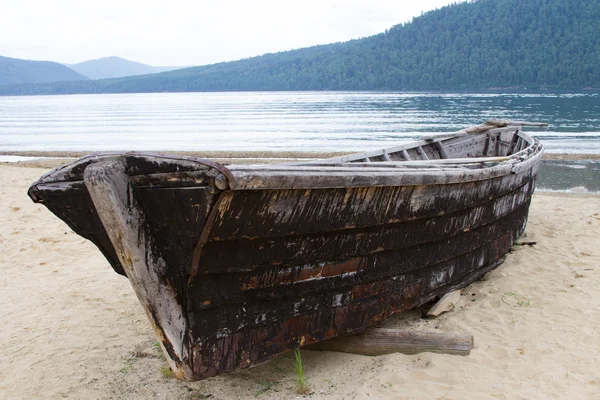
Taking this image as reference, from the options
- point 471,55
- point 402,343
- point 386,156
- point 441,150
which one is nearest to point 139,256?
point 402,343

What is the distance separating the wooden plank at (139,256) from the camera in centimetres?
291

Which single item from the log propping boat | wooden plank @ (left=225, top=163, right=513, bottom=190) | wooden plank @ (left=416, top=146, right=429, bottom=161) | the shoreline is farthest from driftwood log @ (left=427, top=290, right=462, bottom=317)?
the shoreline

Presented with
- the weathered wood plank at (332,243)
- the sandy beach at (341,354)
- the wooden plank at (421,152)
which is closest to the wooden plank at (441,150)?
the wooden plank at (421,152)

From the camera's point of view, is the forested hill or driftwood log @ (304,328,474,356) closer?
driftwood log @ (304,328,474,356)

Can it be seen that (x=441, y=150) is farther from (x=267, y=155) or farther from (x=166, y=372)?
(x=267, y=155)

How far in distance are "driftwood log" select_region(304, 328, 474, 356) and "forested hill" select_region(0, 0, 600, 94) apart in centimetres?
9635

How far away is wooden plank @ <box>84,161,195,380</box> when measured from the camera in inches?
114

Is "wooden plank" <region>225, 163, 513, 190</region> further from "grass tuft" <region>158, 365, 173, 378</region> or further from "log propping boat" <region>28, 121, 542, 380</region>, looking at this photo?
"grass tuft" <region>158, 365, 173, 378</region>

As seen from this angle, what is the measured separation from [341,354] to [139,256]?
178 centimetres

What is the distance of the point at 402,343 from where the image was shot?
3.98 meters

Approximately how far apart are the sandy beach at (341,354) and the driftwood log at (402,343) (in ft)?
0.20

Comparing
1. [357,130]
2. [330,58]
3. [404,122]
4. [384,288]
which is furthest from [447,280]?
[330,58]

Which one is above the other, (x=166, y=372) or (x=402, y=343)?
(x=402, y=343)

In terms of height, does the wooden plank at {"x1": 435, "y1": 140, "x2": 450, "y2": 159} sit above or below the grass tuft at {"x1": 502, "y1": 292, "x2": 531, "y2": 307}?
above
